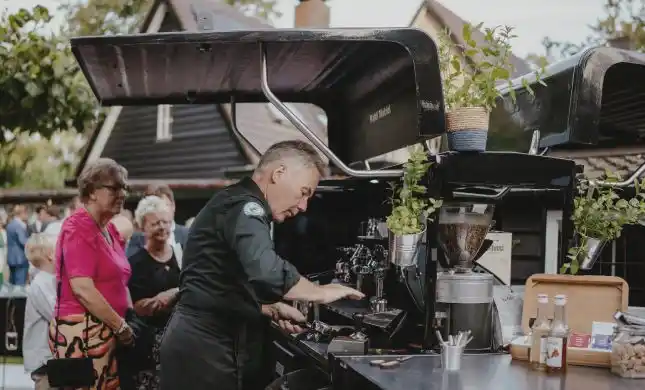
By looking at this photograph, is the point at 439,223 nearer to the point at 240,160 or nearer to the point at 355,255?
the point at 355,255

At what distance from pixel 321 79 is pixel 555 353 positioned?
202 cm

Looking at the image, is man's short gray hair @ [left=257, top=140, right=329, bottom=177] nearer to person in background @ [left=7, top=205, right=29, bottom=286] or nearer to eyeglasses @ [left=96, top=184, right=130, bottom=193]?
eyeglasses @ [left=96, top=184, right=130, bottom=193]

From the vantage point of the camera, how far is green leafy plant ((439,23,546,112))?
3113 millimetres

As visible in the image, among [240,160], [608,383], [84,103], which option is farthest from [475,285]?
[240,160]

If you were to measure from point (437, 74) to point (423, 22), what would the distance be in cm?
1310

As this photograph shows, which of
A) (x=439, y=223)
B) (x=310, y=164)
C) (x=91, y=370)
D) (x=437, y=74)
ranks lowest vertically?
(x=91, y=370)

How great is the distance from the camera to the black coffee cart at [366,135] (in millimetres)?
2857

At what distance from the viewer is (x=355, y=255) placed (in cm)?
394

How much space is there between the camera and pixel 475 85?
123 inches

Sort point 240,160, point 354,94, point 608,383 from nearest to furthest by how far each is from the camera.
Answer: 1. point 608,383
2. point 354,94
3. point 240,160

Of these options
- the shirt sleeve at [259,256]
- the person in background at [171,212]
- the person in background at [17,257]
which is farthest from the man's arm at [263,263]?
the person in background at [17,257]

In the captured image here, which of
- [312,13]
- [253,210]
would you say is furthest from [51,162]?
[253,210]

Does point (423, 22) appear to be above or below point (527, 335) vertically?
above

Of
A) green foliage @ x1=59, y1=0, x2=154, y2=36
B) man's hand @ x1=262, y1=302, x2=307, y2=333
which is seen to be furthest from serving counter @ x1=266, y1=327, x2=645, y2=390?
green foliage @ x1=59, y1=0, x2=154, y2=36
